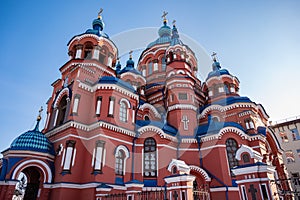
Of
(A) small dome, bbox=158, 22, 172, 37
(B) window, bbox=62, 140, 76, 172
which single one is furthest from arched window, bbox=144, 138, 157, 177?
(A) small dome, bbox=158, 22, 172, 37

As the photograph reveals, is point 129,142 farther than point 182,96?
No

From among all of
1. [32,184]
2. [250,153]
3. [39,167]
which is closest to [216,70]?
[250,153]

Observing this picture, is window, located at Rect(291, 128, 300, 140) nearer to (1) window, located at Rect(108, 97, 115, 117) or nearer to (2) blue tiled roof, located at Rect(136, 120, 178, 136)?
(2) blue tiled roof, located at Rect(136, 120, 178, 136)

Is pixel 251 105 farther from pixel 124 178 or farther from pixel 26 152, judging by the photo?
pixel 26 152

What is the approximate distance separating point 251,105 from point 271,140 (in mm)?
3334

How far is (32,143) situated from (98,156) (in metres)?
3.33

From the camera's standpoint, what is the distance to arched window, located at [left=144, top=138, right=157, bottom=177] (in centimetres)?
1251

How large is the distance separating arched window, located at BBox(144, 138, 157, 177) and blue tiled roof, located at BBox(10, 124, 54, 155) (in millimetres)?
5176

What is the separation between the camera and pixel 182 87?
1681 centimetres

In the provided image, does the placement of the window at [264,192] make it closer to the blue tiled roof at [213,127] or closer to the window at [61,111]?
the blue tiled roof at [213,127]

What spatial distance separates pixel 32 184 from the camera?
11180 mm

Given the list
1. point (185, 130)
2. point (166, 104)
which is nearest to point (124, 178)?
point (185, 130)

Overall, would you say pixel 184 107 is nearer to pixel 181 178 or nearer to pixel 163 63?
pixel 163 63

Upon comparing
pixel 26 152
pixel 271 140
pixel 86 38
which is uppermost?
pixel 86 38
